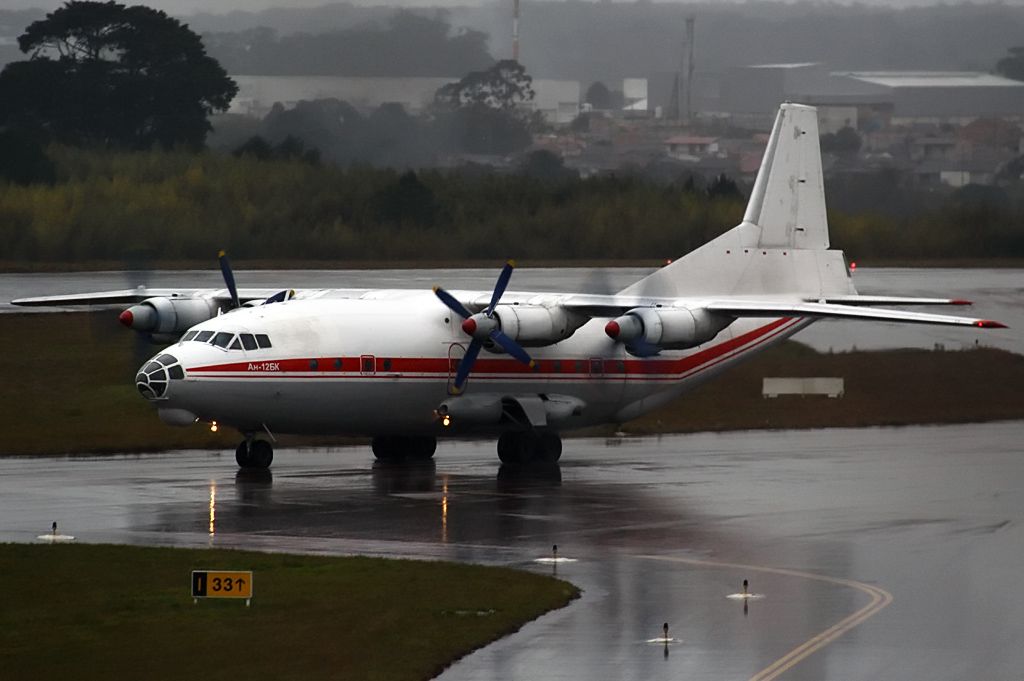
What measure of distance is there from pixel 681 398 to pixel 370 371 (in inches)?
439

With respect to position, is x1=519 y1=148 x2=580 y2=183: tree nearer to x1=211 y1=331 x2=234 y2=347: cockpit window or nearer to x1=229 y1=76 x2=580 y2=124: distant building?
x1=229 y1=76 x2=580 y2=124: distant building

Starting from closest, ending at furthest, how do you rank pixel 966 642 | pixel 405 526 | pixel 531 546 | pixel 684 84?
pixel 966 642, pixel 531 546, pixel 405 526, pixel 684 84

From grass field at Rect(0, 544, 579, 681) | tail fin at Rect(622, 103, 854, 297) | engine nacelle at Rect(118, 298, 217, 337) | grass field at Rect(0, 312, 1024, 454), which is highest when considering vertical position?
tail fin at Rect(622, 103, 854, 297)

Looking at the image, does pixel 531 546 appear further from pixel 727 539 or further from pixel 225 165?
pixel 225 165

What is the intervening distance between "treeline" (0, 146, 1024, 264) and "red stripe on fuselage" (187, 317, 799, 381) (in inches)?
955

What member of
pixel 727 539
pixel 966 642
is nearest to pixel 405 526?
pixel 727 539

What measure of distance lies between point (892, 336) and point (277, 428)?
29.9 m

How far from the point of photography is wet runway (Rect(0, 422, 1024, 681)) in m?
17.6

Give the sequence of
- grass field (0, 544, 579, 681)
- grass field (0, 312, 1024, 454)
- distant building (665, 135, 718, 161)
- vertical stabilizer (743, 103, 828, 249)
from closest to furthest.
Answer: grass field (0, 544, 579, 681) → vertical stabilizer (743, 103, 828, 249) → grass field (0, 312, 1024, 454) → distant building (665, 135, 718, 161)

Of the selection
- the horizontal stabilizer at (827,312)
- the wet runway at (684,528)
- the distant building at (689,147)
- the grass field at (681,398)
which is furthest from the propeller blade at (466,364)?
the distant building at (689,147)

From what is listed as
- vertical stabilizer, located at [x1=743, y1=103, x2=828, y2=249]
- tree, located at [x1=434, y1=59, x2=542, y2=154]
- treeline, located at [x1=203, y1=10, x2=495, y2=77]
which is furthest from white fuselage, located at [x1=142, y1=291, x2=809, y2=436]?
tree, located at [x1=434, y1=59, x2=542, y2=154]

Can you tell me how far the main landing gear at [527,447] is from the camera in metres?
33.5

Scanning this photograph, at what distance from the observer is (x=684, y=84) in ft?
216

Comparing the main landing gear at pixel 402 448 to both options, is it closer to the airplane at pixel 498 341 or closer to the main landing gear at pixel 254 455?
the airplane at pixel 498 341
